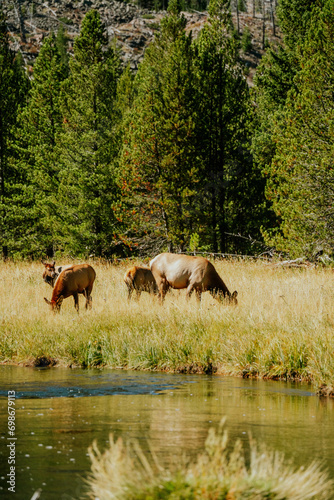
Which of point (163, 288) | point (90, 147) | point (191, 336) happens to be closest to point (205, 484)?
point (191, 336)

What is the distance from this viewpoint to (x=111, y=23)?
533ft

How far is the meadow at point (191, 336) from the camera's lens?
1123cm

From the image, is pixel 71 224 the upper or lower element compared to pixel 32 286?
upper

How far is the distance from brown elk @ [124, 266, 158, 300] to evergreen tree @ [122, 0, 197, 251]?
1056 centimetres

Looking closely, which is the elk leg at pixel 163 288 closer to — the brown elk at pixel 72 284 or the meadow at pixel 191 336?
the meadow at pixel 191 336

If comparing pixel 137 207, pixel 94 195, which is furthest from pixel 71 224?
pixel 137 207

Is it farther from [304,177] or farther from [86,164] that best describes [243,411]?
[86,164]

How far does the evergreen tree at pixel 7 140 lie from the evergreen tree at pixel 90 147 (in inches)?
201

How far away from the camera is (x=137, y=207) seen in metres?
29.7

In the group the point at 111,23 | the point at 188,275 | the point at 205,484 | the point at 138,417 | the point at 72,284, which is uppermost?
the point at 111,23

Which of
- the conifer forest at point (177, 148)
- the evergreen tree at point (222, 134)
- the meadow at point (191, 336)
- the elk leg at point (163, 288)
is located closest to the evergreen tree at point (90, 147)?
the conifer forest at point (177, 148)

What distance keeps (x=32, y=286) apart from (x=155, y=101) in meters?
11.2

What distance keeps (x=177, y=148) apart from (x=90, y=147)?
5.57 meters

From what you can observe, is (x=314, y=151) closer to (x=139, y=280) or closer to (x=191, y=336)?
(x=139, y=280)
